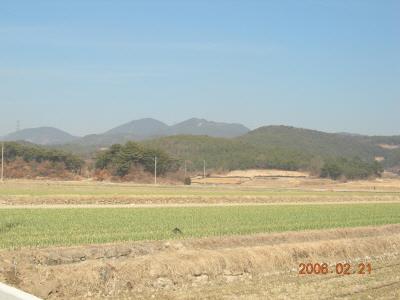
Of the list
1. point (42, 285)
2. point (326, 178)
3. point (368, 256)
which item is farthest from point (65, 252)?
point (326, 178)

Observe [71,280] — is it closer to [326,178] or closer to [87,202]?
[87,202]

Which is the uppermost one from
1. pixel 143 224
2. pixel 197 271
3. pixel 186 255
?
pixel 143 224

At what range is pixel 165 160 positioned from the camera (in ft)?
375

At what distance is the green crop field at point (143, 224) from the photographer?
20.4m

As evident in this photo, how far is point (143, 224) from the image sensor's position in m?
26.0
